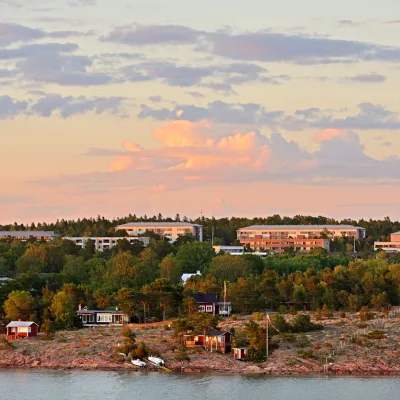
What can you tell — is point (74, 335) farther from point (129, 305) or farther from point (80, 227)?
point (80, 227)

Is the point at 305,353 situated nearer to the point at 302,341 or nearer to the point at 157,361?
the point at 302,341

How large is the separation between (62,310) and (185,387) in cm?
1756

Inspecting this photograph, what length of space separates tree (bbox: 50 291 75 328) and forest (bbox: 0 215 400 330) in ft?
0.20

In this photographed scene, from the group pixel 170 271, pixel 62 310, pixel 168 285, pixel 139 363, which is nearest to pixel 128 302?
pixel 168 285

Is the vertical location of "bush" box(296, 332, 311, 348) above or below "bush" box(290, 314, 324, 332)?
below

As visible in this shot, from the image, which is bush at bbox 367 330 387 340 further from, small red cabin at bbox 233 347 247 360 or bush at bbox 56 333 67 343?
bush at bbox 56 333 67 343

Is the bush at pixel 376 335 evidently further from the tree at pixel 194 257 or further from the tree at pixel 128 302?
the tree at pixel 194 257

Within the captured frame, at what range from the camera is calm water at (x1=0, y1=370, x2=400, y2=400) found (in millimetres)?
49062

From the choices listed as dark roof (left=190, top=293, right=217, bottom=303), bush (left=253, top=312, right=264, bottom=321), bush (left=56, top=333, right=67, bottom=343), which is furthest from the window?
bush (left=253, top=312, right=264, bottom=321)

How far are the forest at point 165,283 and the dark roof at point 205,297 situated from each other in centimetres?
121

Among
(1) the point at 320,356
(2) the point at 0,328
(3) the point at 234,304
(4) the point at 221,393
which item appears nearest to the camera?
(4) the point at 221,393

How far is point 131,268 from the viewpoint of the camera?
84312 millimetres

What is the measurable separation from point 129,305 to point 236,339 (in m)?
11.9

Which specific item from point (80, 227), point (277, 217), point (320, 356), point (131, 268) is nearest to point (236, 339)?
point (320, 356)
